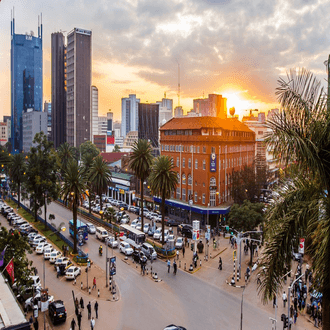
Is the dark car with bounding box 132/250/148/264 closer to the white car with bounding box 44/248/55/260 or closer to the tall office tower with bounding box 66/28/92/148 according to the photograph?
the white car with bounding box 44/248/55/260

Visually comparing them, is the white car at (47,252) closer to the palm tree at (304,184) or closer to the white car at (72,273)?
the white car at (72,273)

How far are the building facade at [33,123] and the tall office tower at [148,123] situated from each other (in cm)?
7341

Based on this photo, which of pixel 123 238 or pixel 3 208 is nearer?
pixel 123 238

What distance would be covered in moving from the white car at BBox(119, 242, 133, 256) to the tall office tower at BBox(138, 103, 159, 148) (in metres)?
93.0

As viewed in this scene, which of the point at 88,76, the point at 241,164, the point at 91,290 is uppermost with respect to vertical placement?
the point at 88,76

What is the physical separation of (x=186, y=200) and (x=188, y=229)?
944 centimetres

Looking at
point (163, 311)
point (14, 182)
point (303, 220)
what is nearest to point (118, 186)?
point (14, 182)

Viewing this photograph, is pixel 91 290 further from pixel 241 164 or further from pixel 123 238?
pixel 241 164

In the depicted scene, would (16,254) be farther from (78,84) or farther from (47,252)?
(78,84)

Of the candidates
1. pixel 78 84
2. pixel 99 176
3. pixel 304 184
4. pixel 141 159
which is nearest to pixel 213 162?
pixel 141 159

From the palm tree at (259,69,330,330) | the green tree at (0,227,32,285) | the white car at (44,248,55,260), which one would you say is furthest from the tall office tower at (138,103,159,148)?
the palm tree at (259,69,330,330)

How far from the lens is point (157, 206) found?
230 ft

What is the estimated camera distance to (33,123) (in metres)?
180

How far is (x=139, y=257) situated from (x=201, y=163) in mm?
24949
